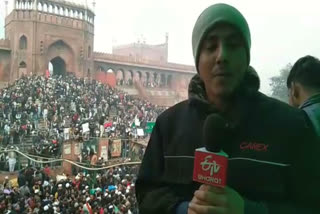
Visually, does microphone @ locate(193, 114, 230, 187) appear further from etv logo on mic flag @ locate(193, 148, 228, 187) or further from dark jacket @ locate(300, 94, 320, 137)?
dark jacket @ locate(300, 94, 320, 137)

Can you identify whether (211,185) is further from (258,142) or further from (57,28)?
(57,28)

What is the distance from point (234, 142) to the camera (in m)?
1.10

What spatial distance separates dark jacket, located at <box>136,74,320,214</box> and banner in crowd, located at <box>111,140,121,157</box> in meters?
13.6

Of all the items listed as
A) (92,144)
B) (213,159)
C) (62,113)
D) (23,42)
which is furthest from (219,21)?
(23,42)

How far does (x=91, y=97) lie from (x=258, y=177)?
995 inches

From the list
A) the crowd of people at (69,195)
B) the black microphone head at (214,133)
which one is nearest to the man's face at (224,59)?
the black microphone head at (214,133)

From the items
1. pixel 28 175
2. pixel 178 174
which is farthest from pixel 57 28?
pixel 178 174

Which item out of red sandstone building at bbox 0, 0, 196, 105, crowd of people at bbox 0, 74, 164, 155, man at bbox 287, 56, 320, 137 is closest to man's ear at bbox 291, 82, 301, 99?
man at bbox 287, 56, 320, 137

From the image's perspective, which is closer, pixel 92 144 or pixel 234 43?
pixel 234 43

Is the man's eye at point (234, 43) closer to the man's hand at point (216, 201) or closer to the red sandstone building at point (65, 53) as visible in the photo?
the man's hand at point (216, 201)

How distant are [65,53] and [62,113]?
54.7 ft

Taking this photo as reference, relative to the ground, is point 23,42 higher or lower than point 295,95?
higher

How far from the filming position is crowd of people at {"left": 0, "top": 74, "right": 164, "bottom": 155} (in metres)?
15.9

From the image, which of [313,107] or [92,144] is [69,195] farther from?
[313,107]
